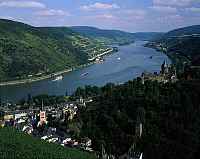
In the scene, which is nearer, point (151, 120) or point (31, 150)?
point (31, 150)

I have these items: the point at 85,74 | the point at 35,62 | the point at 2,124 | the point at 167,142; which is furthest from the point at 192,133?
the point at 35,62

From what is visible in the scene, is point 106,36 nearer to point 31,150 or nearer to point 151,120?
point 151,120

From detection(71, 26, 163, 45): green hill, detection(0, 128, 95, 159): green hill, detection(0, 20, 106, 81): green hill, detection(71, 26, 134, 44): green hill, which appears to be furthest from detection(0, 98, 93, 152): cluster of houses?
detection(71, 26, 163, 45): green hill

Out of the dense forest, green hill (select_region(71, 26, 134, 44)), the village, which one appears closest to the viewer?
the dense forest

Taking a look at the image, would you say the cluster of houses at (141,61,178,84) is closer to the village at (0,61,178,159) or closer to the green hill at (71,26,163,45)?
the village at (0,61,178,159)

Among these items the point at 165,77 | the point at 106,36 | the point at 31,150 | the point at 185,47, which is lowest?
the point at 31,150

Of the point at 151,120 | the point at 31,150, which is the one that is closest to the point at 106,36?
the point at 151,120
